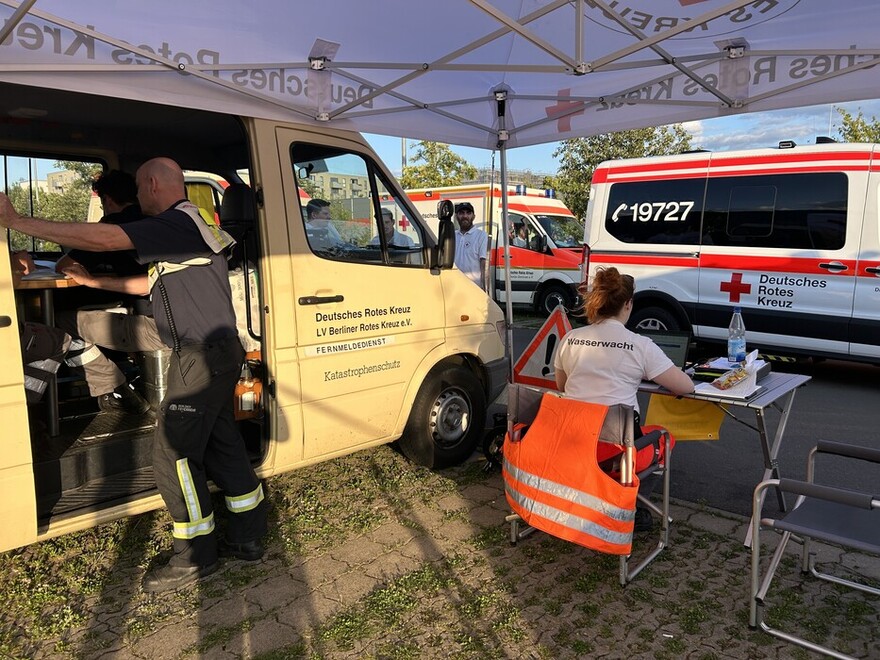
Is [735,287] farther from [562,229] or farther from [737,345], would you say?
[562,229]

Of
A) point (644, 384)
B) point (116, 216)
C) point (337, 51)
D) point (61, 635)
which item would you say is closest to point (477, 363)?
point (644, 384)

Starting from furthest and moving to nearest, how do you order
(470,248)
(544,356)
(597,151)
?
(597,151), (470,248), (544,356)

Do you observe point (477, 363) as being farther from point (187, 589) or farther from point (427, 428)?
point (187, 589)

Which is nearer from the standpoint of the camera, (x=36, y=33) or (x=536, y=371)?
(x=36, y=33)

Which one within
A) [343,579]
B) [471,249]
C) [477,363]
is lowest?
[343,579]

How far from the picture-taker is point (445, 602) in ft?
10.1

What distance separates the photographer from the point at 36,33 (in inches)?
112

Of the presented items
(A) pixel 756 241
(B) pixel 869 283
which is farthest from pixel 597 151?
(B) pixel 869 283

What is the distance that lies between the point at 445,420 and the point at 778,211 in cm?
507

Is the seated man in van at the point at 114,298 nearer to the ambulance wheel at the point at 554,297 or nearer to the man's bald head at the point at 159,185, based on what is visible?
the man's bald head at the point at 159,185

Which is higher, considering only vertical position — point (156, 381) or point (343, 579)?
point (156, 381)

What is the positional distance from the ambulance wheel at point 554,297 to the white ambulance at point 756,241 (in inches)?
148

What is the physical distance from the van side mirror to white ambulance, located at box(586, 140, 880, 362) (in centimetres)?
477

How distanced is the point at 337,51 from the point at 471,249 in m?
3.42
